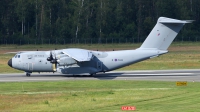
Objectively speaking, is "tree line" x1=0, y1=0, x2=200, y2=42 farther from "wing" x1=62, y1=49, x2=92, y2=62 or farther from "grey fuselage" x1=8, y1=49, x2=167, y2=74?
"wing" x1=62, y1=49, x2=92, y2=62

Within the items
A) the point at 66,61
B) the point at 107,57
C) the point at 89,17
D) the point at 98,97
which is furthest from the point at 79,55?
the point at 89,17

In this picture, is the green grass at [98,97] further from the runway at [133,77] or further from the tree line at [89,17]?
the tree line at [89,17]

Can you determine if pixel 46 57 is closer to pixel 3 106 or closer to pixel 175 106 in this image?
pixel 3 106

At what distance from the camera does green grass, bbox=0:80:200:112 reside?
23250 mm

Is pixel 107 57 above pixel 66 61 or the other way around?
above

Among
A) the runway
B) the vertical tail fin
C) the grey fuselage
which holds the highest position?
the vertical tail fin

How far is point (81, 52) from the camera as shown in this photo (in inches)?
1719

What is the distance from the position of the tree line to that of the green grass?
189 feet

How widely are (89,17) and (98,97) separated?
2847 inches

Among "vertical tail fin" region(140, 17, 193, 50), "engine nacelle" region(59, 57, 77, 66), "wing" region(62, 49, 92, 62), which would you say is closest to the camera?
"wing" region(62, 49, 92, 62)

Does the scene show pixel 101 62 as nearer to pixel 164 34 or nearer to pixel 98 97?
pixel 164 34

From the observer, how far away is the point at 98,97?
27.2 m

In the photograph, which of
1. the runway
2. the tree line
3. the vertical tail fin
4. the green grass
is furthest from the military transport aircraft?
the tree line

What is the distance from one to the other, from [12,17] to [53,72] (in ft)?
183
